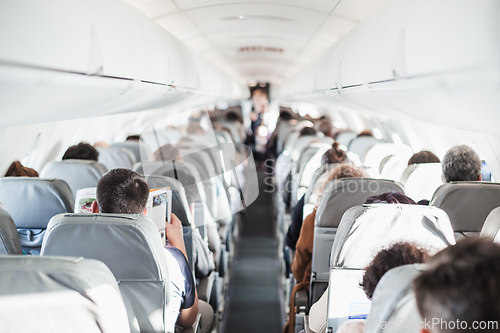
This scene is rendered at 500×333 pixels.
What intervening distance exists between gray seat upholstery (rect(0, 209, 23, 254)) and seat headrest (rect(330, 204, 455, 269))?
4.56 ft

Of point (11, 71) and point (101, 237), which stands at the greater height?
point (11, 71)

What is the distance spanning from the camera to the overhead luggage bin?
7.45 ft

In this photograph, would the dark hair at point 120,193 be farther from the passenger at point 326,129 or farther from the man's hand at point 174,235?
the passenger at point 326,129

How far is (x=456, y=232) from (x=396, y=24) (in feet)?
4.06

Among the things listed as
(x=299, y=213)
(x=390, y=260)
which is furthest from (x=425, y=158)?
(x=390, y=260)

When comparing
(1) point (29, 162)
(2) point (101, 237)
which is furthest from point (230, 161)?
(2) point (101, 237)

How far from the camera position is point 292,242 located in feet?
12.0

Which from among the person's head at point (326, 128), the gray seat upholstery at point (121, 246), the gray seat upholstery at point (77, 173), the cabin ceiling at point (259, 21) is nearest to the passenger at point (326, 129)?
the person's head at point (326, 128)

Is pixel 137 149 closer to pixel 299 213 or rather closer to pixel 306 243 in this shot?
pixel 299 213

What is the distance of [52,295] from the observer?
1.00 meters

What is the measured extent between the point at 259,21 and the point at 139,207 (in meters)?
3.67

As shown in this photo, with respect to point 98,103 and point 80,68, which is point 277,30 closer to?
point 98,103

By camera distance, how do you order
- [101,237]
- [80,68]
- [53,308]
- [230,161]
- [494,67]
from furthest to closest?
[230,161] < [80,68] < [101,237] < [494,67] < [53,308]

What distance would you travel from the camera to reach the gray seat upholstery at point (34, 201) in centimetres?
246
